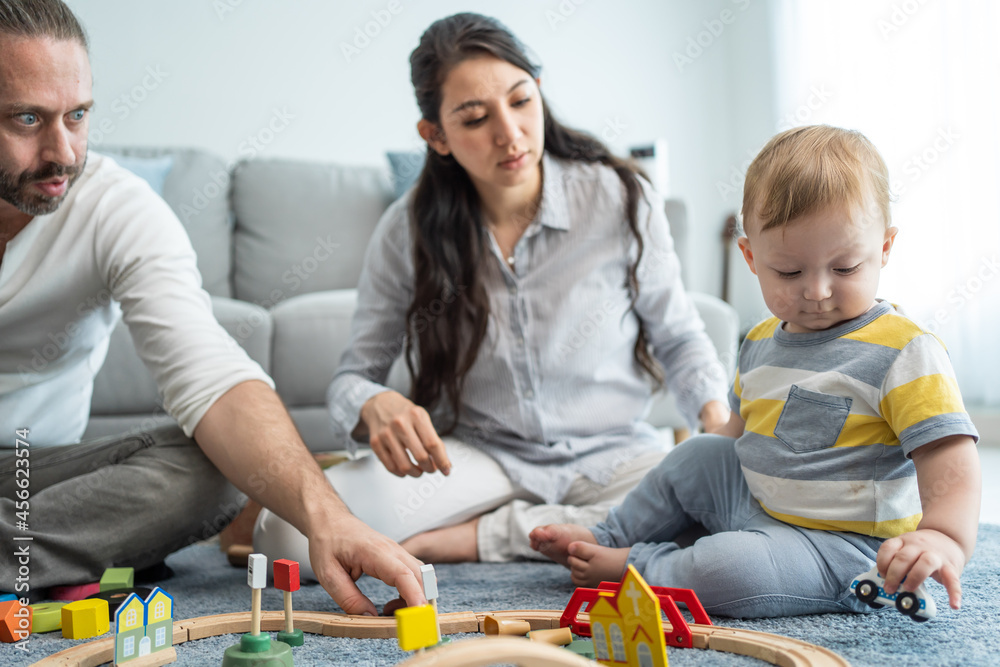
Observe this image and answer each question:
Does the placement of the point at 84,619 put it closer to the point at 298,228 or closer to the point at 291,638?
the point at 291,638

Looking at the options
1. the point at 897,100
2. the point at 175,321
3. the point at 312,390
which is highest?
the point at 897,100

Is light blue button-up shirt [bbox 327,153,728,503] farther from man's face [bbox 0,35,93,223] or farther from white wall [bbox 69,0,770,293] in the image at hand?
white wall [bbox 69,0,770,293]

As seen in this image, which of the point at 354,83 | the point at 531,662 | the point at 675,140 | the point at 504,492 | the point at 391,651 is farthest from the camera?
the point at 675,140

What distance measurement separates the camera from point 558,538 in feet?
3.25

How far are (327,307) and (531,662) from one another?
1.38m

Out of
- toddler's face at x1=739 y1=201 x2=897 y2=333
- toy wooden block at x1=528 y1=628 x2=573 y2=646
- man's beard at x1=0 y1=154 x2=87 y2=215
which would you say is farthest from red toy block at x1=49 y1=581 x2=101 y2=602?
toddler's face at x1=739 y1=201 x2=897 y2=333

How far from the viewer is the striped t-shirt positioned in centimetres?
74

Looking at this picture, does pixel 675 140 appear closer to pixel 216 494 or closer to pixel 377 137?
pixel 377 137

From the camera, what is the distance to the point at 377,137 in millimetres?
2910

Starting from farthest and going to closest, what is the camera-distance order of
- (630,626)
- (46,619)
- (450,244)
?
(450,244) → (46,619) → (630,626)

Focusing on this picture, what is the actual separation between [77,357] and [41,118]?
356 mm

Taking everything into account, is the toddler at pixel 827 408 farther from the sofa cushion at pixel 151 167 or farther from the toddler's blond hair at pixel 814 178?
the sofa cushion at pixel 151 167

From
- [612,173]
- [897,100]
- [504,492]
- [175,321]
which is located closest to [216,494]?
[175,321]

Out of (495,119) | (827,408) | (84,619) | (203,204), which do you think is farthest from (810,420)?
(203,204)
